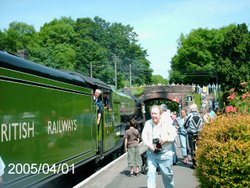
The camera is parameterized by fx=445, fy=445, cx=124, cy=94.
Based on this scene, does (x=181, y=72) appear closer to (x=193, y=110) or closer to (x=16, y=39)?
(x=16, y=39)

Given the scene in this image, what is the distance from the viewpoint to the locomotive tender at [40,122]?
22.2 feet

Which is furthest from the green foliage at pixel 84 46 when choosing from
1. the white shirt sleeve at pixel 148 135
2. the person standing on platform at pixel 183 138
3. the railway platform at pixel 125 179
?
the white shirt sleeve at pixel 148 135

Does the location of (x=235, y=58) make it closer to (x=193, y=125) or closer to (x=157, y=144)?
(x=193, y=125)

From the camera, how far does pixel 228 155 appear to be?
21.6 ft

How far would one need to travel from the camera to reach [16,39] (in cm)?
7919

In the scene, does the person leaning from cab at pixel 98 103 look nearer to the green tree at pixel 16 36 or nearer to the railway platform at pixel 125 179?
the railway platform at pixel 125 179

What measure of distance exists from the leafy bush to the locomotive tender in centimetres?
294

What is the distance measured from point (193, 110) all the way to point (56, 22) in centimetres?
8098

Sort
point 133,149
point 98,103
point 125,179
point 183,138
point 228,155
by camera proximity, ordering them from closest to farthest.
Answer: point 228,155
point 125,179
point 133,149
point 98,103
point 183,138

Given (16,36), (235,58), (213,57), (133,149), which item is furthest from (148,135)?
(16,36)

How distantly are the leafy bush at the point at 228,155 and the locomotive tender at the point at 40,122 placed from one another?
2945mm
